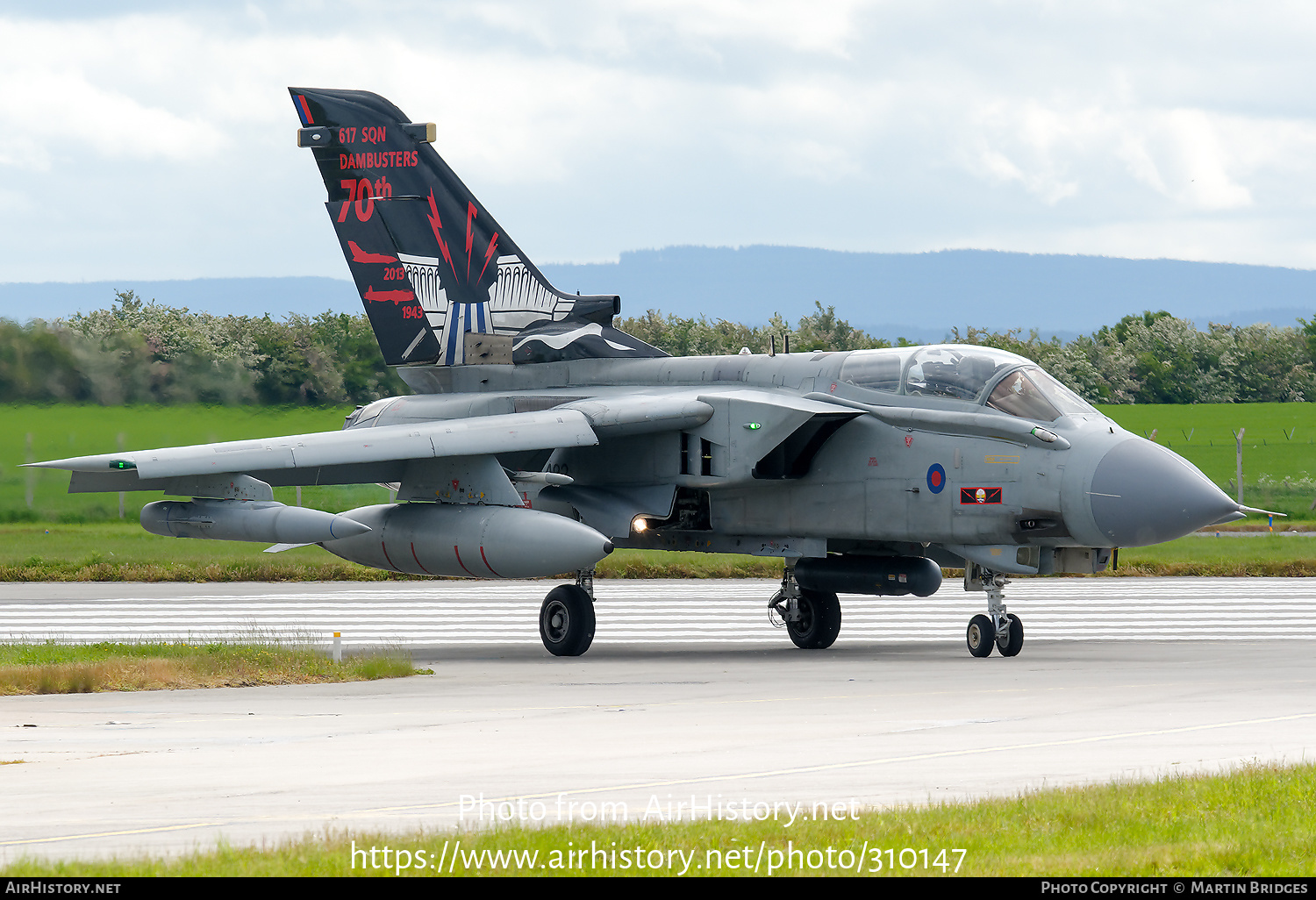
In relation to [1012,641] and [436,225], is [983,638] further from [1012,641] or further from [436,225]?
[436,225]

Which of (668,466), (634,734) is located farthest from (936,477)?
(634,734)

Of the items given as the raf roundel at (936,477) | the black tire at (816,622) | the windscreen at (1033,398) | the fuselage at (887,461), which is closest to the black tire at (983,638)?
the fuselage at (887,461)

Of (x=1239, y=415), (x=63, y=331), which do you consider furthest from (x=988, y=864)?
(x=1239, y=415)

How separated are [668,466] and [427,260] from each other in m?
4.64

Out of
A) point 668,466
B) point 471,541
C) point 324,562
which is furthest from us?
point 324,562

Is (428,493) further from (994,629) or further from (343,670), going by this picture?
(994,629)

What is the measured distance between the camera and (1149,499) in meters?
14.4

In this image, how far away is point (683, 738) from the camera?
994 centimetres

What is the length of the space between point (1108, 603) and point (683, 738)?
47.6 ft

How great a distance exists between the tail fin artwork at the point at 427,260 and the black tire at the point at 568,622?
360cm

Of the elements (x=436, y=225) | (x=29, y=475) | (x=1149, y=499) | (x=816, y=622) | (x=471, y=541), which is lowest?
(x=816, y=622)

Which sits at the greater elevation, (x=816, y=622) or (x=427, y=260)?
(x=427, y=260)

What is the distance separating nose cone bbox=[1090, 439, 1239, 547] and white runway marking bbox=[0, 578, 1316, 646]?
4.06m

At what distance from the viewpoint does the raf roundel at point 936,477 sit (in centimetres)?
1568
